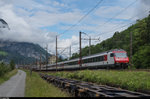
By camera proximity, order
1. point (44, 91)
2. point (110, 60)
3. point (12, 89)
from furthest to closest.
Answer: point (110, 60) < point (12, 89) < point (44, 91)

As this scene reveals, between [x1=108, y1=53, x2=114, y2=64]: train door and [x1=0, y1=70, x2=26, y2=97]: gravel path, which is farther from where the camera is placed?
[x1=108, y1=53, x2=114, y2=64]: train door

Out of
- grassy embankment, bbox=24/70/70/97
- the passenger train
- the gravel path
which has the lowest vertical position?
the gravel path

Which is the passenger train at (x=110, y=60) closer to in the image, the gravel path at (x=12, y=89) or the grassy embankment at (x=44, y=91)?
the gravel path at (x=12, y=89)

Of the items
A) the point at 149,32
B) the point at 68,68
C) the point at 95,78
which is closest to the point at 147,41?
the point at 149,32

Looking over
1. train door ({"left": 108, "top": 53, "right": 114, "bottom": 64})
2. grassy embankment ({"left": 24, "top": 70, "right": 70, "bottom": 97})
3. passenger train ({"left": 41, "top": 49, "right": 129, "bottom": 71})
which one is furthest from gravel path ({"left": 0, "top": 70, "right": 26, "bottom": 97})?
train door ({"left": 108, "top": 53, "right": 114, "bottom": 64})

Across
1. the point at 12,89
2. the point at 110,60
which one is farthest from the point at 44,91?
the point at 110,60

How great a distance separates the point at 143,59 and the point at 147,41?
25.7ft

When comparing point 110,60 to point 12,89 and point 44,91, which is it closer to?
point 12,89

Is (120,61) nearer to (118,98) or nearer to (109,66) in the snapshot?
(109,66)

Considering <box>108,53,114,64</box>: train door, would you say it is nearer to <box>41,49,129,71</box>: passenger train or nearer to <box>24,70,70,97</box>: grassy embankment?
<box>41,49,129,71</box>: passenger train

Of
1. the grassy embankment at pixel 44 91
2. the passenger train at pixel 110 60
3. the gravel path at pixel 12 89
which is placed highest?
the passenger train at pixel 110 60

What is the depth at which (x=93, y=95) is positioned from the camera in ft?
32.9

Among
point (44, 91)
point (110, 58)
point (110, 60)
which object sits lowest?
point (44, 91)

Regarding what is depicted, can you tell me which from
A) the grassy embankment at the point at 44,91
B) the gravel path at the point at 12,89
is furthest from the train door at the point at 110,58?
the grassy embankment at the point at 44,91
